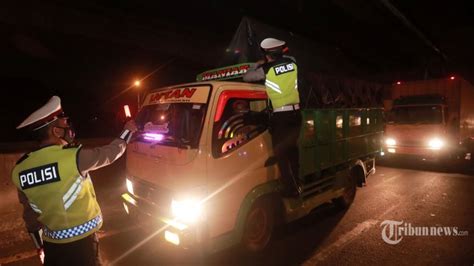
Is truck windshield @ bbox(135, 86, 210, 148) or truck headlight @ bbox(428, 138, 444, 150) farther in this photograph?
truck headlight @ bbox(428, 138, 444, 150)

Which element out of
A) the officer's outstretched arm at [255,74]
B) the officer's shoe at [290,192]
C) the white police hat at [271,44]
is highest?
the white police hat at [271,44]

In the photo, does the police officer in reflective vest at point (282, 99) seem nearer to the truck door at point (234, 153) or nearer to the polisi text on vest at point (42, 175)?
the truck door at point (234, 153)

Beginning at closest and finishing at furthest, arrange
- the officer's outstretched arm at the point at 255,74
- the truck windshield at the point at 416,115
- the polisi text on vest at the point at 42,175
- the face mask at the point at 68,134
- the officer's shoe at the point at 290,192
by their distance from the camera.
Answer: the polisi text on vest at the point at 42,175, the face mask at the point at 68,134, the officer's outstretched arm at the point at 255,74, the officer's shoe at the point at 290,192, the truck windshield at the point at 416,115

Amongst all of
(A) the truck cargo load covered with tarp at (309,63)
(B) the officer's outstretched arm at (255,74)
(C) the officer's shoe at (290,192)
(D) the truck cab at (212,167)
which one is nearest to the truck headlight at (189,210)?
(D) the truck cab at (212,167)

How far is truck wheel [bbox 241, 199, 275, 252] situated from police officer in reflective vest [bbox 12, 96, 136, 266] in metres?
2.07

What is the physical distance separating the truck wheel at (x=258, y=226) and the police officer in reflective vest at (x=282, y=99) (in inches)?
15.4

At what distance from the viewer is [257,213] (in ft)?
13.5

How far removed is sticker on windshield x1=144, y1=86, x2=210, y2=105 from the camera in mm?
3777

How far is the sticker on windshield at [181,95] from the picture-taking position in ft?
12.4

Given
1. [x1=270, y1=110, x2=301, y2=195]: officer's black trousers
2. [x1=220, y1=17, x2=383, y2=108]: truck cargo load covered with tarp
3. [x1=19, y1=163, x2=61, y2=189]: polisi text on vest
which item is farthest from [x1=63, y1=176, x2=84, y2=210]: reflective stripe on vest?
[x1=220, y1=17, x2=383, y2=108]: truck cargo load covered with tarp

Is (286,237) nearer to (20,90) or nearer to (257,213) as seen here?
(257,213)

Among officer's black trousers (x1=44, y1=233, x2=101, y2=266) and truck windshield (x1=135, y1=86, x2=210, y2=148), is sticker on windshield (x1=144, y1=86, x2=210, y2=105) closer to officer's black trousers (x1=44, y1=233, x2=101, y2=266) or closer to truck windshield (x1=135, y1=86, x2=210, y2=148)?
truck windshield (x1=135, y1=86, x2=210, y2=148)

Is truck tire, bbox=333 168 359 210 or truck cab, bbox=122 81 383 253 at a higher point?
truck cab, bbox=122 81 383 253

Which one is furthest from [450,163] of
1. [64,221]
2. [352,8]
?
[64,221]
